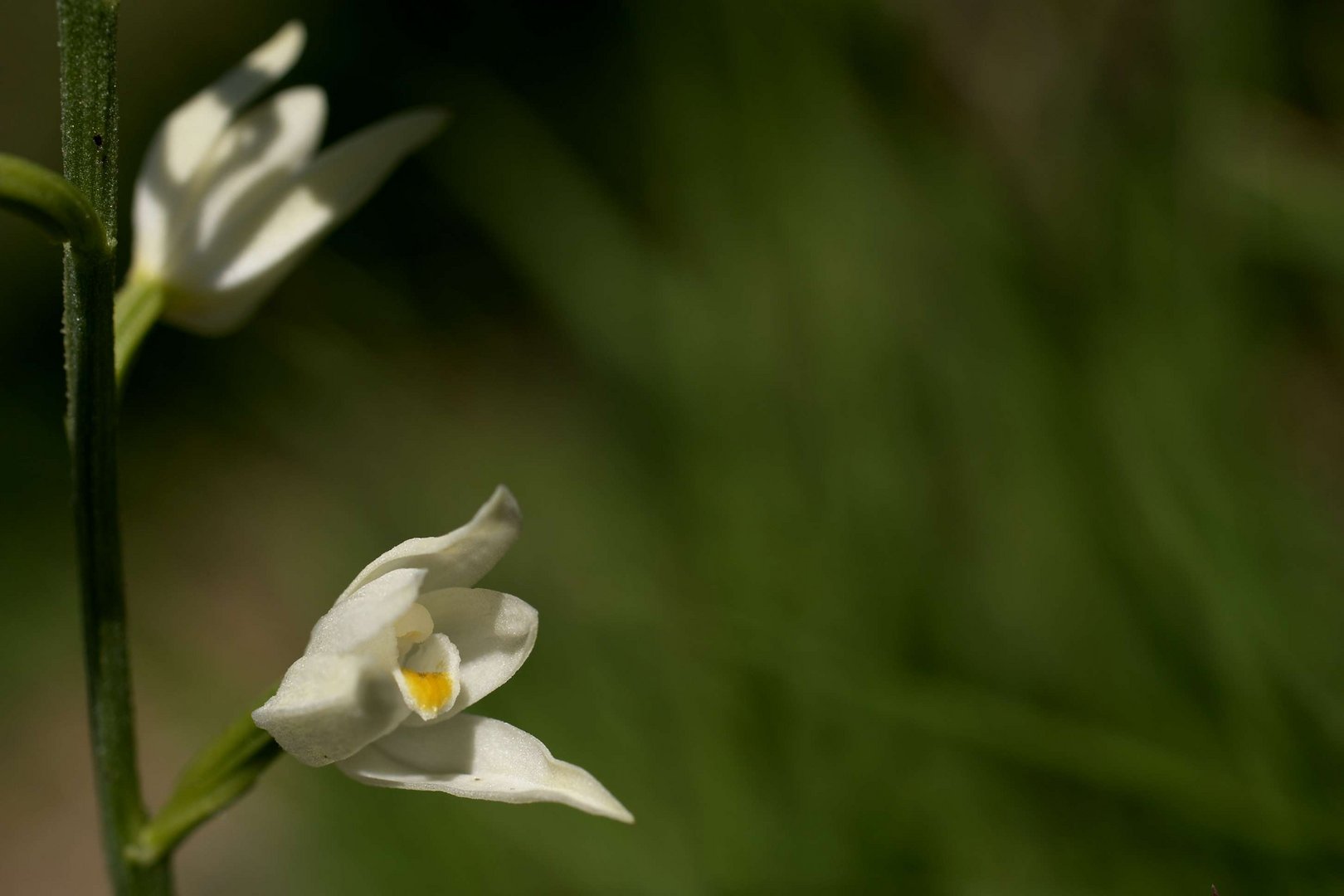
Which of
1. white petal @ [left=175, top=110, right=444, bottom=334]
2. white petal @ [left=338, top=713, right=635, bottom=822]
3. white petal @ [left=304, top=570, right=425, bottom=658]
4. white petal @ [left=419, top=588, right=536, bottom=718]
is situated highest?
white petal @ [left=175, top=110, right=444, bottom=334]

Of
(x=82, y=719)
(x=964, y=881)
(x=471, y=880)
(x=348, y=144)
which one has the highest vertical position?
(x=348, y=144)

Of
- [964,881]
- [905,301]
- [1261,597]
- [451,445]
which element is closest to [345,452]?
[451,445]

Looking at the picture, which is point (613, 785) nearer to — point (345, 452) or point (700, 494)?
point (700, 494)

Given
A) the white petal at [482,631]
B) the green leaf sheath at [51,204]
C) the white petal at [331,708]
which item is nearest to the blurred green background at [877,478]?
the white petal at [482,631]

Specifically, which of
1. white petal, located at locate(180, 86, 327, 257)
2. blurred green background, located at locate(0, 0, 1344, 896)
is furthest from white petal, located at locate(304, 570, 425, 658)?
blurred green background, located at locate(0, 0, 1344, 896)

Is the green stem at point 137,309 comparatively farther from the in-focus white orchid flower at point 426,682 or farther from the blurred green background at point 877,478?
the blurred green background at point 877,478

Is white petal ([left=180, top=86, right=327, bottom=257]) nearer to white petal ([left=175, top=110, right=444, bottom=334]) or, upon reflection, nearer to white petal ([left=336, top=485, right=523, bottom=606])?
white petal ([left=175, top=110, right=444, bottom=334])

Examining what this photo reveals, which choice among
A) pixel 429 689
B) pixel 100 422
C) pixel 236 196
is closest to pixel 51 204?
pixel 100 422
